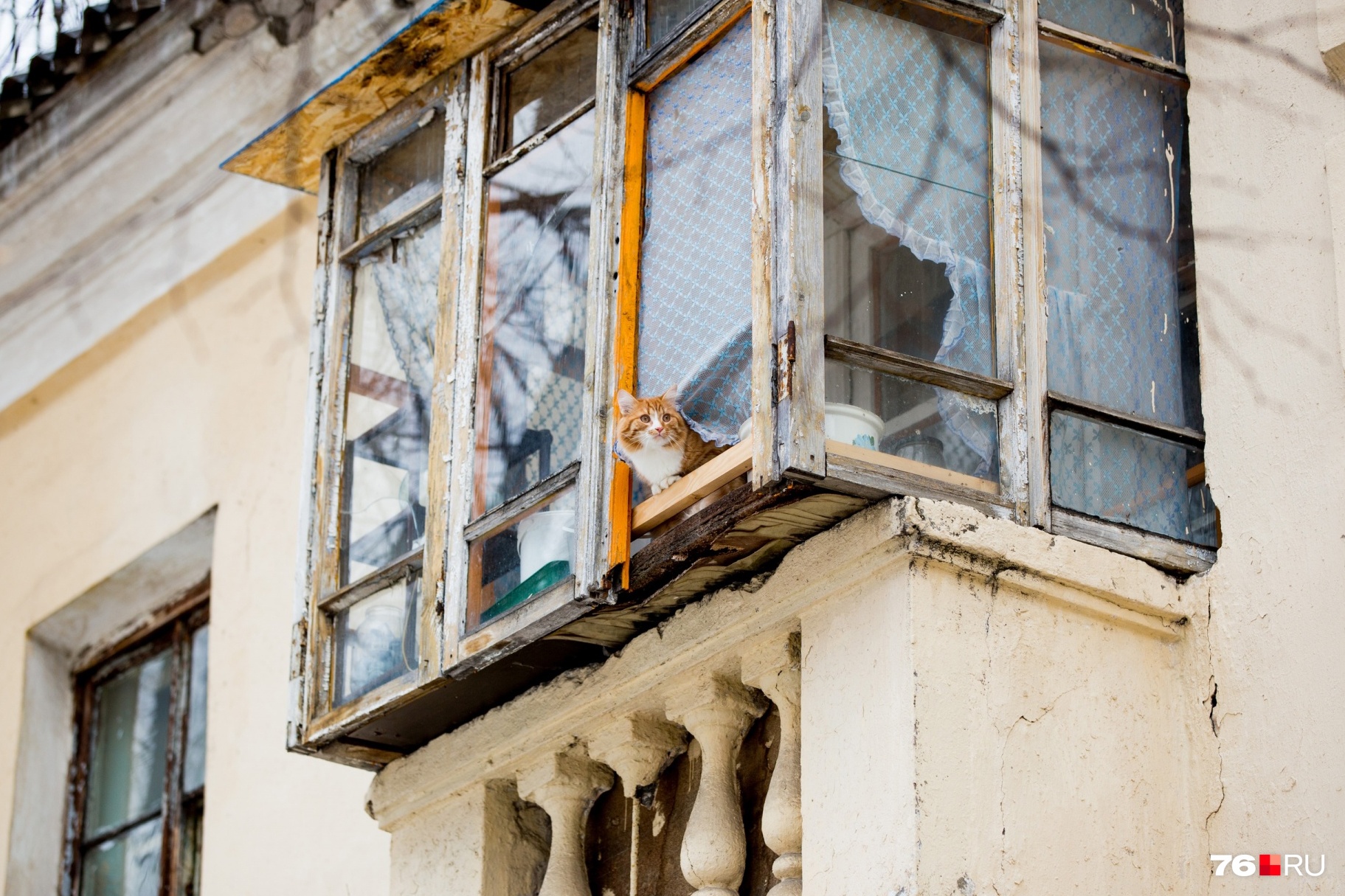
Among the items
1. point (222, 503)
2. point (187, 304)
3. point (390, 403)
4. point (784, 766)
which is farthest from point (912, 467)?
point (187, 304)

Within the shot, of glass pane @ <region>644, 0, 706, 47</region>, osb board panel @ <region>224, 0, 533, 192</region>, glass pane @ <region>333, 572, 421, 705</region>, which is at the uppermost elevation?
osb board panel @ <region>224, 0, 533, 192</region>

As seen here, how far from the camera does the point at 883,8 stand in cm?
566

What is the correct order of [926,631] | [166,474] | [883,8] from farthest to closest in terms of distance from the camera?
[166,474] → [883,8] → [926,631]

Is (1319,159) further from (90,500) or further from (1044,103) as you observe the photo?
(90,500)

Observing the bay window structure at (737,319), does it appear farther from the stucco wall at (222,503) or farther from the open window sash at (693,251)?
the stucco wall at (222,503)

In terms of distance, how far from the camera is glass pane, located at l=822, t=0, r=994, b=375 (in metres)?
5.46

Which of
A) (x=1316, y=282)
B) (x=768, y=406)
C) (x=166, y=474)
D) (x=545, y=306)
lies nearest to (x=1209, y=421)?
(x=1316, y=282)

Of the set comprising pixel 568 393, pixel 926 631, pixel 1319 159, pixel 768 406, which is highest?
pixel 1319 159

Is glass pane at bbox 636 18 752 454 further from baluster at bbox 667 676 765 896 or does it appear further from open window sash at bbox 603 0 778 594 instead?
baluster at bbox 667 676 765 896

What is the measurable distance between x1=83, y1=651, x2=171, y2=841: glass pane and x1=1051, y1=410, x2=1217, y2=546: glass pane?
4492 millimetres

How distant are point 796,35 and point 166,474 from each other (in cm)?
448

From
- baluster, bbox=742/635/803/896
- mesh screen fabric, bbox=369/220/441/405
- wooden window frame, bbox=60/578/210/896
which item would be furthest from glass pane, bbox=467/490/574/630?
wooden window frame, bbox=60/578/210/896

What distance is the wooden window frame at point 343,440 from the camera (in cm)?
620

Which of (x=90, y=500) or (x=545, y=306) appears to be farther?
(x=90, y=500)
